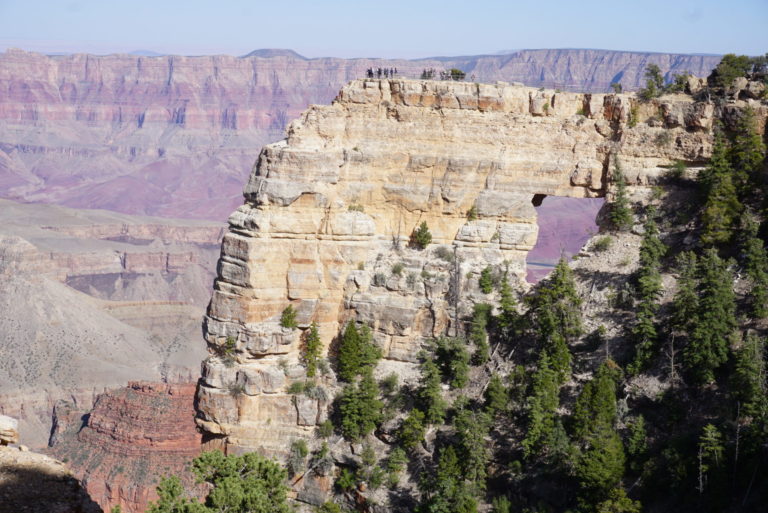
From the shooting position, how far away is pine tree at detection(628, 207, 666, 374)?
35.6m

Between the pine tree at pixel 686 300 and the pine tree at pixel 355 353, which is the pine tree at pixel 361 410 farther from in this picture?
the pine tree at pixel 686 300

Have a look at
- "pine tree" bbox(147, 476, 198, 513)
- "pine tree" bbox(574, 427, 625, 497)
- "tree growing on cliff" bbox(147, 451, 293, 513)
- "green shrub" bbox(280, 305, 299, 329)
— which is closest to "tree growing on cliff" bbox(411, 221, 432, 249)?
"green shrub" bbox(280, 305, 299, 329)

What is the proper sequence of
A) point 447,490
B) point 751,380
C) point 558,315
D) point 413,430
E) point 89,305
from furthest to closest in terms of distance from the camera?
point 89,305
point 558,315
point 413,430
point 447,490
point 751,380

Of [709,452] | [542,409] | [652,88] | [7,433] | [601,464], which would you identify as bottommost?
[601,464]

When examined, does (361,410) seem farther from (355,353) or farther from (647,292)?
(647,292)

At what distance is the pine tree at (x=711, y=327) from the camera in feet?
Answer: 109

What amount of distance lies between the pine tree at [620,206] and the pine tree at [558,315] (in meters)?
3.70

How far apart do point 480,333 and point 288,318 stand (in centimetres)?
864

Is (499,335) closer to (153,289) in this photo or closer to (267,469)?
(267,469)

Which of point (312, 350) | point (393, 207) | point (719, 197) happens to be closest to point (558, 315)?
point (719, 197)

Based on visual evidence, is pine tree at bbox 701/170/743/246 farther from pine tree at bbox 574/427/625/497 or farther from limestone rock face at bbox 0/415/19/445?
limestone rock face at bbox 0/415/19/445

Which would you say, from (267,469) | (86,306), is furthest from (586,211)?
(267,469)

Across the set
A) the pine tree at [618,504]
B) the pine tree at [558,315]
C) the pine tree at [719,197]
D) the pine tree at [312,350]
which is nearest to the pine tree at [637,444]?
the pine tree at [618,504]

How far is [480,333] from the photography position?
4016 centimetres
